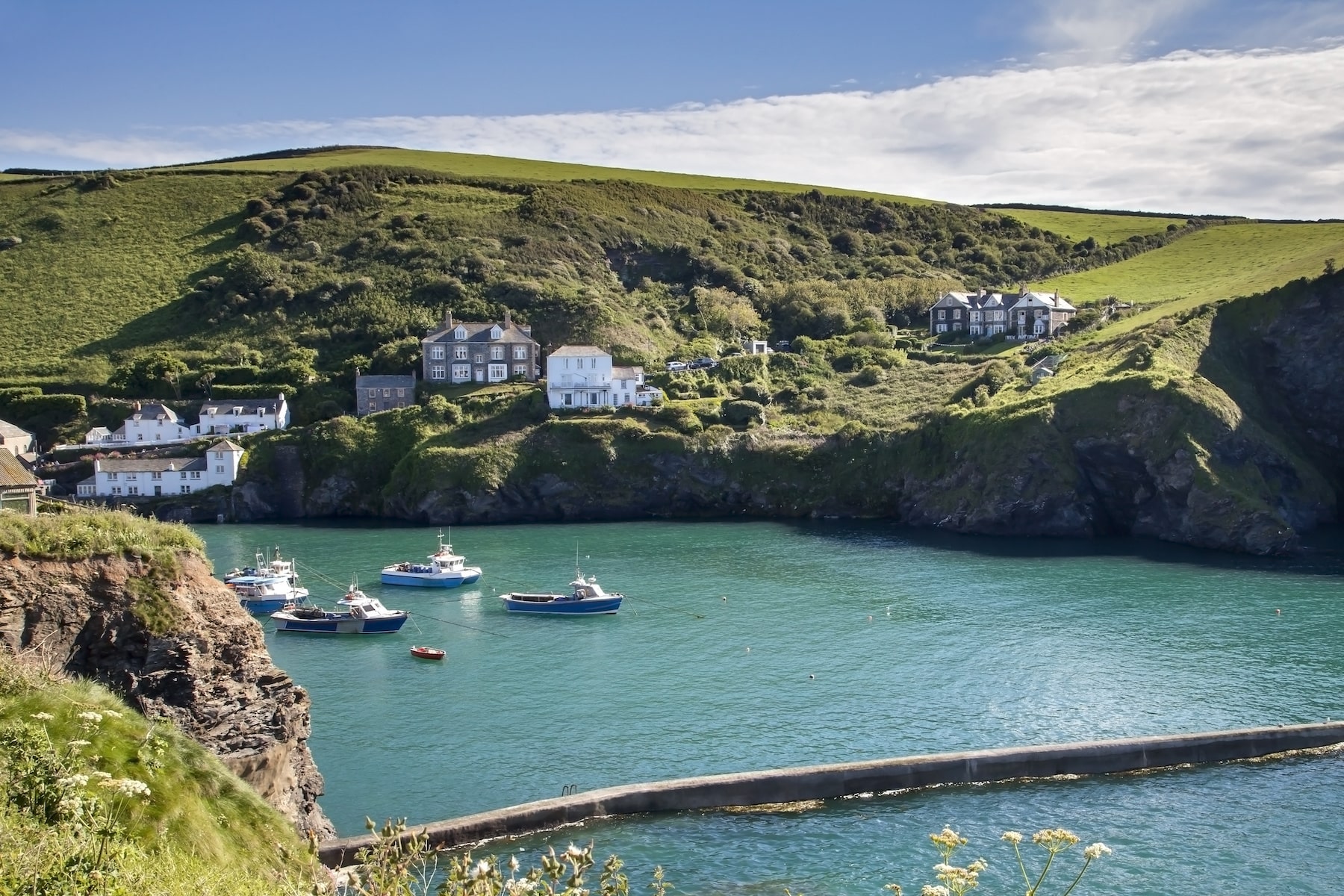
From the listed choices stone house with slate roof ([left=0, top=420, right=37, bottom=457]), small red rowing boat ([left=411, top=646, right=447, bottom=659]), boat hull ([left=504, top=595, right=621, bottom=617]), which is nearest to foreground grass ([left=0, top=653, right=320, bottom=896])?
small red rowing boat ([left=411, top=646, right=447, bottom=659])

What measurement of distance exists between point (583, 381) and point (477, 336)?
60.9 feet

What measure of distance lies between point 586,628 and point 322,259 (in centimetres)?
11191

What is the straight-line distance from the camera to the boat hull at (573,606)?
6788 cm

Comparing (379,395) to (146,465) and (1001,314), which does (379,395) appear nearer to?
(146,465)

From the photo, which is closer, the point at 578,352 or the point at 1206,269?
the point at 578,352

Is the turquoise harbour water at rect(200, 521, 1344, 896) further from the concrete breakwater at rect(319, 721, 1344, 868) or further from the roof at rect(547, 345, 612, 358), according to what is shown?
the roof at rect(547, 345, 612, 358)

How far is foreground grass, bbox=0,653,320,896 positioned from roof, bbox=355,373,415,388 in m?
104

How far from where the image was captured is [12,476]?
3175cm

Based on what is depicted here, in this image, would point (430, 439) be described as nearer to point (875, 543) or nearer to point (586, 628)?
point (875, 543)

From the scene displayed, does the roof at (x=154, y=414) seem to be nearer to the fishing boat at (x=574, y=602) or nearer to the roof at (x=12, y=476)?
the fishing boat at (x=574, y=602)

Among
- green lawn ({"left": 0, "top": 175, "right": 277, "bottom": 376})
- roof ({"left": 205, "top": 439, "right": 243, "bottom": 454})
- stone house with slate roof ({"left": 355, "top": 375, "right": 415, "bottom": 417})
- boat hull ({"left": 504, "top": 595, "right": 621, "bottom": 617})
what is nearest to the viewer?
boat hull ({"left": 504, "top": 595, "right": 621, "bottom": 617})

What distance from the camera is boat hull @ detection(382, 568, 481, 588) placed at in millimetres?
77375

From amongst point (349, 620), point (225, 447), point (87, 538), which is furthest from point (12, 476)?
point (225, 447)

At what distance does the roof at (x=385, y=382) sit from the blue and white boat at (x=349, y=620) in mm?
62546
